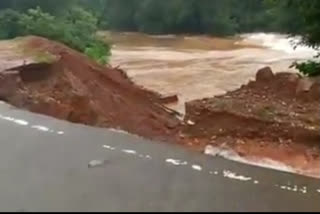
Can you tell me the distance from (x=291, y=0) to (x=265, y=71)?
4.68 ft

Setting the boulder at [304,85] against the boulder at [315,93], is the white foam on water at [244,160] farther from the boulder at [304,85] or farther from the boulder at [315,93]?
the boulder at [304,85]

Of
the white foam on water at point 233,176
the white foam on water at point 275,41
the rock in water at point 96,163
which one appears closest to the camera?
the white foam on water at point 233,176

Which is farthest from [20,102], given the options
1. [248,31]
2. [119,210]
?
[248,31]

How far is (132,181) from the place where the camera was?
5.49 meters

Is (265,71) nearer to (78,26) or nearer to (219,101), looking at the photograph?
(219,101)

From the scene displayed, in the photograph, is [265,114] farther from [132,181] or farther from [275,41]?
[275,41]

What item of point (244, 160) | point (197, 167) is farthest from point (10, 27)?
point (197, 167)

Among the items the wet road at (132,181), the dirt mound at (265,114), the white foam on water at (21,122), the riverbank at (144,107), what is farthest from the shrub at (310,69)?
the white foam on water at (21,122)

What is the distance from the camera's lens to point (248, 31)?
168 feet

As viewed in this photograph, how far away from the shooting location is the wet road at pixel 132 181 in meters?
4.83

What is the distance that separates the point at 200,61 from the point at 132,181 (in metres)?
25.3

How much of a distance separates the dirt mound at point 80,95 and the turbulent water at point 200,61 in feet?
7.84

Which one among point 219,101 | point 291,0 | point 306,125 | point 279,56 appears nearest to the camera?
point 306,125

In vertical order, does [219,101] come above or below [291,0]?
below
